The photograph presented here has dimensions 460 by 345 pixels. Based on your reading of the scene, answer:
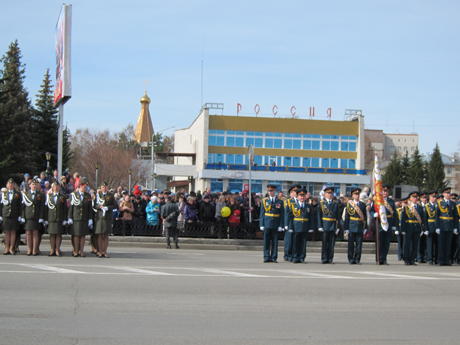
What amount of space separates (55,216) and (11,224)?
1135mm


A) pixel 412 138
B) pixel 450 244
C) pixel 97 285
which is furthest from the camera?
pixel 412 138

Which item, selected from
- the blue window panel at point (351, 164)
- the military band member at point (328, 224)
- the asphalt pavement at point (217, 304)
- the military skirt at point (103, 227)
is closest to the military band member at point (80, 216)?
the military skirt at point (103, 227)

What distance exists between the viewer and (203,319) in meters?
7.18

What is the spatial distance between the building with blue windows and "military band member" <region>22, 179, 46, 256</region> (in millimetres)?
47309

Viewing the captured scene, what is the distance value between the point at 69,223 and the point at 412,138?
14323cm

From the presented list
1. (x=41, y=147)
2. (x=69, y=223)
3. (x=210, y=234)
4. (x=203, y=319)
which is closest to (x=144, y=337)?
(x=203, y=319)

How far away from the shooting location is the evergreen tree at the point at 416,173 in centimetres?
7938

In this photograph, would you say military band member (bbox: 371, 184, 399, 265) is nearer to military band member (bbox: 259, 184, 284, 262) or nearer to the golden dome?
military band member (bbox: 259, 184, 284, 262)

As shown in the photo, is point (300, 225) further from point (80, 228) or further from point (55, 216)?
point (55, 216)

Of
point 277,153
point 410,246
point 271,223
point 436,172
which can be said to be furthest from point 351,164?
point 271,223

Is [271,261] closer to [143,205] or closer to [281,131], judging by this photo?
[143,205]

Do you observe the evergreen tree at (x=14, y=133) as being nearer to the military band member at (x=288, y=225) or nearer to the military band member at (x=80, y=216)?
the military band member at (x=80, y=216)

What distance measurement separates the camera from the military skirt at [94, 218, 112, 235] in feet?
45.8

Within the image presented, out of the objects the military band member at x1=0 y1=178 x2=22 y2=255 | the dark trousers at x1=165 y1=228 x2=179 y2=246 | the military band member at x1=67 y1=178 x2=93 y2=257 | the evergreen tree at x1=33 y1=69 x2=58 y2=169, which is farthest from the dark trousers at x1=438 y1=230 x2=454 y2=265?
the evergreen tree at x1=33 y1=69 x2=58 y2=169
